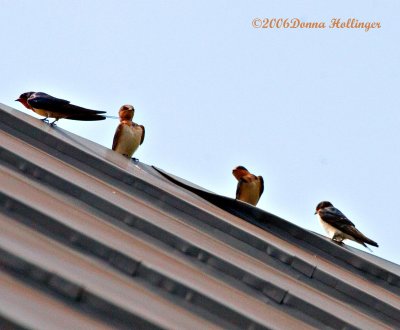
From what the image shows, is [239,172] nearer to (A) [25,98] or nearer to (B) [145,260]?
(A) [25,98]

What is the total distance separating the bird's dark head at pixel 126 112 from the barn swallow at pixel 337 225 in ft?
5.93

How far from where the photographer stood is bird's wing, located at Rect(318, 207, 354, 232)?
323 inches

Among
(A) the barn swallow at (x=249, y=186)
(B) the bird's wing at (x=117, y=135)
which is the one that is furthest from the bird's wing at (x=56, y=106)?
(A) the barn swallow at (x=249, y=186)

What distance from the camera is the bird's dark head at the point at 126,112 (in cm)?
918

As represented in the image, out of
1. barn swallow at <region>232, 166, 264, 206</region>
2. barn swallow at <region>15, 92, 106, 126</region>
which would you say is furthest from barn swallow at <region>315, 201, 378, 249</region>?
barn swallow at <region>15, 92, 106, 126</region>

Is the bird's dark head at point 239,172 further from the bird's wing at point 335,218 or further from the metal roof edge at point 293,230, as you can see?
the metal roof edge at point 293,230

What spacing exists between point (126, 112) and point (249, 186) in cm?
122

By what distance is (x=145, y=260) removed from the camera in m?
3.24

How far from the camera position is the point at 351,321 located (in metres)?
3.59

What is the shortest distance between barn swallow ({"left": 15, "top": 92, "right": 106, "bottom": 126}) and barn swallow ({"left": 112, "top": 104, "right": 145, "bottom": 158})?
435 millimetres

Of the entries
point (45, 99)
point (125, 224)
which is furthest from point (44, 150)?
point (45, 99)

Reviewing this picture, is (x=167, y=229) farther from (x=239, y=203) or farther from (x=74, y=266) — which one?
(x=239, y=203)

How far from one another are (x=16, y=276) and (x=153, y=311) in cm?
39

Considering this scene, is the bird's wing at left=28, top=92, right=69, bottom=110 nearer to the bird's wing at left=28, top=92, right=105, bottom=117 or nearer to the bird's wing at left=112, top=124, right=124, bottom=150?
the bird's wing at left=28, top=92, right=105, bottom=117
